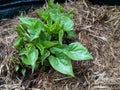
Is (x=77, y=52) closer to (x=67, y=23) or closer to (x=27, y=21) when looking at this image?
(x=67, y=23)

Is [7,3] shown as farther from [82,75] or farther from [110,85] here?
[110,85]

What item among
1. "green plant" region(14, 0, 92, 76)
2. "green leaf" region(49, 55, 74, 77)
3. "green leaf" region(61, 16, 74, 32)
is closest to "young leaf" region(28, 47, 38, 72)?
"green plant" region(14, 0, 92, 76)

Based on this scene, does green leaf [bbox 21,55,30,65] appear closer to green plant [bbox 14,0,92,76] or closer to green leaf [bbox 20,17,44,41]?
green plant [bbox 14,0,92,76]

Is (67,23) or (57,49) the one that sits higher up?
(67,23)

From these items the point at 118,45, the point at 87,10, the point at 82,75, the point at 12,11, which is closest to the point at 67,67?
the point at 82,75

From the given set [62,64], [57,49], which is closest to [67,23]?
[57,49]

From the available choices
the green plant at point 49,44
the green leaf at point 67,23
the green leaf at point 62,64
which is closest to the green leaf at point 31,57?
the green plant at point 49,44

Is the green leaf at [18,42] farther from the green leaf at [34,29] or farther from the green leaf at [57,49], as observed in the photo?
the green leaf at [57,49]

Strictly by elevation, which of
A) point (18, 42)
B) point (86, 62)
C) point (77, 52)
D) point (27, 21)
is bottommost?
point (86, 62)
